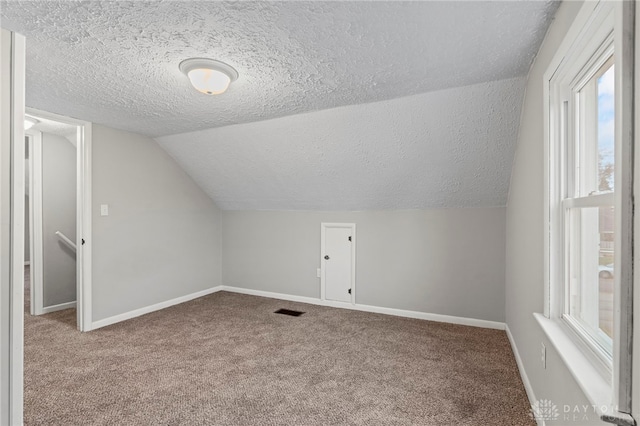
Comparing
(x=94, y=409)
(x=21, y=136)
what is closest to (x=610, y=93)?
(x=21, y=136)

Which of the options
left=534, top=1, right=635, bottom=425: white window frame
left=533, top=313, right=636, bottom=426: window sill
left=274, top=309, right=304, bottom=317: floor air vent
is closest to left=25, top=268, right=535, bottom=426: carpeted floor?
left=274, top=309, right=304, bottom=317: floor air vent

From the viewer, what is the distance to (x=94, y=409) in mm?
1833

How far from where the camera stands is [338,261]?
3795 millimetres

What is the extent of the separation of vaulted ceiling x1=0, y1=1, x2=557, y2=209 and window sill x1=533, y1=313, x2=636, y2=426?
54.1 inches

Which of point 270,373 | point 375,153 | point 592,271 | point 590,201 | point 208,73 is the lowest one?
point 270,373

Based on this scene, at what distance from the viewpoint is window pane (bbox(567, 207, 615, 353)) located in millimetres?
1135

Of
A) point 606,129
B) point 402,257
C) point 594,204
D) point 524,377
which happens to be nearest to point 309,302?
point 402,257

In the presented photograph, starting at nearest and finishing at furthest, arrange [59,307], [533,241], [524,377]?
[533,241], [524,377], [59,307]

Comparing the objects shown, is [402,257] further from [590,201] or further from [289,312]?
[590,201]

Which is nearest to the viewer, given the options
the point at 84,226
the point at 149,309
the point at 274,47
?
the point at 274,47

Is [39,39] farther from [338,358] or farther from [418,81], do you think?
[338,358]

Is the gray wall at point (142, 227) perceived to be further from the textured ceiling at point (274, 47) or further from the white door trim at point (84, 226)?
the textured ceiling at point (274, 47)

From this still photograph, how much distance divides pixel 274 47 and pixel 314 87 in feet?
1.82

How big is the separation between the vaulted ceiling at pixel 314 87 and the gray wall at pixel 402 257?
213mm
